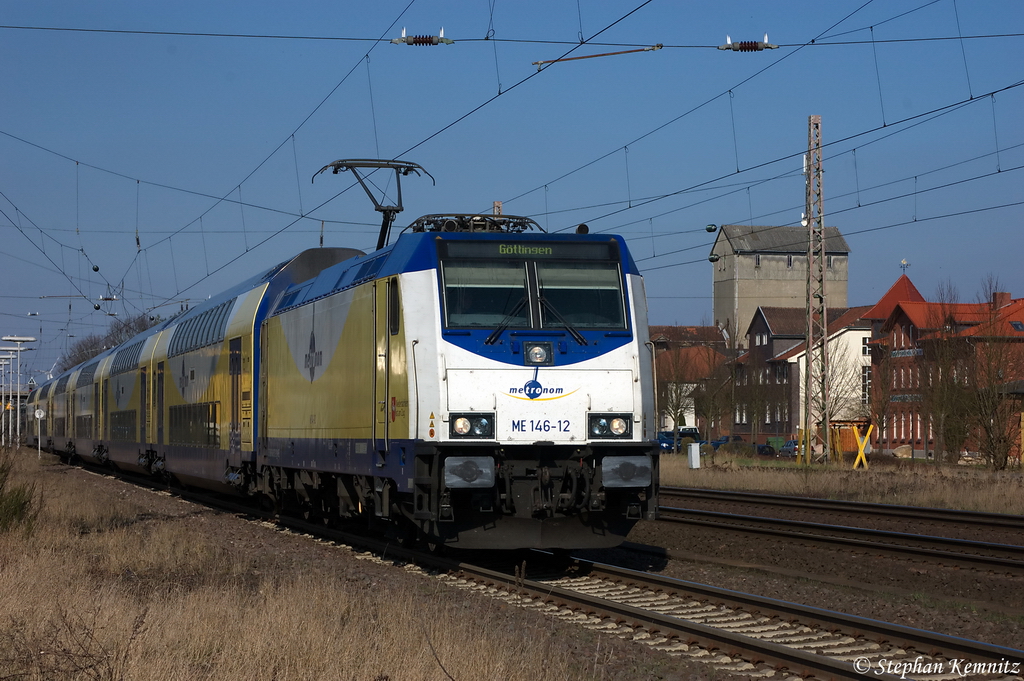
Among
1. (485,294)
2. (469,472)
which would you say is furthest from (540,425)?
(485,294)

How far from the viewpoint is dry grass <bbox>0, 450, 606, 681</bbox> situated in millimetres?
6848

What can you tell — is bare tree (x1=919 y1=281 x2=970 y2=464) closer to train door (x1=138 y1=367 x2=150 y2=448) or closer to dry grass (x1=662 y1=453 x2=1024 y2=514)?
dry grass (x1=662 y1=453 x2=1024 y2=514)

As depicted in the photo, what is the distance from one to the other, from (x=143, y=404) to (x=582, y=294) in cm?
2090

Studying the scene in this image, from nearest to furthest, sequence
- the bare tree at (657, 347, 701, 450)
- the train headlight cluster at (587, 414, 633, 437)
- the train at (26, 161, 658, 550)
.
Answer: the train at (26, 161, 658, 550) → the train headlight cluster at (587, 414, 633, 437) → the bare tree at (657, 347, 701, 450)

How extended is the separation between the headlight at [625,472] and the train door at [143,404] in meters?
20.7

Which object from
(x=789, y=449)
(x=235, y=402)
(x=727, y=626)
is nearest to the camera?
(x=727, y=626)

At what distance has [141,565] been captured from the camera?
1276cm

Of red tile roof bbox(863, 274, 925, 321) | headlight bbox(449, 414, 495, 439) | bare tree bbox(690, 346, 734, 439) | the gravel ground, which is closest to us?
the gravel ground

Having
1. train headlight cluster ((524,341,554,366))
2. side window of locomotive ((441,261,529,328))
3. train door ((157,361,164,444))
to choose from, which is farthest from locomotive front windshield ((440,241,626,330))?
train door ((157,361,164,444))

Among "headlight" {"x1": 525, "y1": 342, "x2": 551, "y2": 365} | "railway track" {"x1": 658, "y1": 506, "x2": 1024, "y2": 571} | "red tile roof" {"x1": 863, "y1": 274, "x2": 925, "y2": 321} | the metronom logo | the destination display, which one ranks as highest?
"red tile roof" {"x1": 863, "y1": 274, "x2": 925, "y2": 321}

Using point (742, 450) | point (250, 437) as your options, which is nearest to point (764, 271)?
point (742, 450)

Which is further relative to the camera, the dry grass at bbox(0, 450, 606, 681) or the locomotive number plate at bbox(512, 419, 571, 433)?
the locomotive number plate at bbox(512, 419, 571, 433)

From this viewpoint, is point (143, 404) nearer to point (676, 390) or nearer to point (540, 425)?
point (540, 425)

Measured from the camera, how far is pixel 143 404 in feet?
98.8
